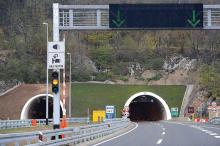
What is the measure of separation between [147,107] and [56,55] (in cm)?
7375

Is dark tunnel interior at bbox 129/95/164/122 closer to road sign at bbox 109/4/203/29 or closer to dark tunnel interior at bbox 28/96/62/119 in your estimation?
dark tunnel interior at bbox 28/96/62/119

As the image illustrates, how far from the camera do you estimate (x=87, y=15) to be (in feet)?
100

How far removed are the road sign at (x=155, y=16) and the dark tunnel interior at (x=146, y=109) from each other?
55499 millimetres

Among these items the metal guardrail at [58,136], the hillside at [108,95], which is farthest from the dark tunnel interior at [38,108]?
the metal guardrail at [58,136]

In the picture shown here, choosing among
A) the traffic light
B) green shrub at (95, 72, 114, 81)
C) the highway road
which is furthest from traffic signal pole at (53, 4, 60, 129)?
green shrub at (95, 72, 114, 81)

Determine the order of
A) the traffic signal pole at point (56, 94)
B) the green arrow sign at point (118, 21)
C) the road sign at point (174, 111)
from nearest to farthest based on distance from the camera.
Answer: the traffic signal pole at point (56, 94) → the green arrow sign at point (118, 21) → the road sign at point (174, 111)

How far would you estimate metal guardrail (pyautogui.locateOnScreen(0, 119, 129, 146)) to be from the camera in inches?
699

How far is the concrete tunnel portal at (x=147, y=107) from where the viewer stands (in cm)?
8150

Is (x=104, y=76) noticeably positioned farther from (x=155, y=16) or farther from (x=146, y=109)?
(x=155, y=16)

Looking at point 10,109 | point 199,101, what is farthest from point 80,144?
point 199,101

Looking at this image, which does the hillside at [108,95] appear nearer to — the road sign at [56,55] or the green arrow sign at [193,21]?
the green arrow sign at [193,21]

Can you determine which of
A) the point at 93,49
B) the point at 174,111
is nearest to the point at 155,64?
the point at 93,49

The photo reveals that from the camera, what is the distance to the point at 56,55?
81.7 ft

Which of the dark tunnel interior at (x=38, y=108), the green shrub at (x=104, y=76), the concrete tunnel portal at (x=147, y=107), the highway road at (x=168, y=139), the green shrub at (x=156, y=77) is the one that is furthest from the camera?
the green shrub at (x=104, y=76)
